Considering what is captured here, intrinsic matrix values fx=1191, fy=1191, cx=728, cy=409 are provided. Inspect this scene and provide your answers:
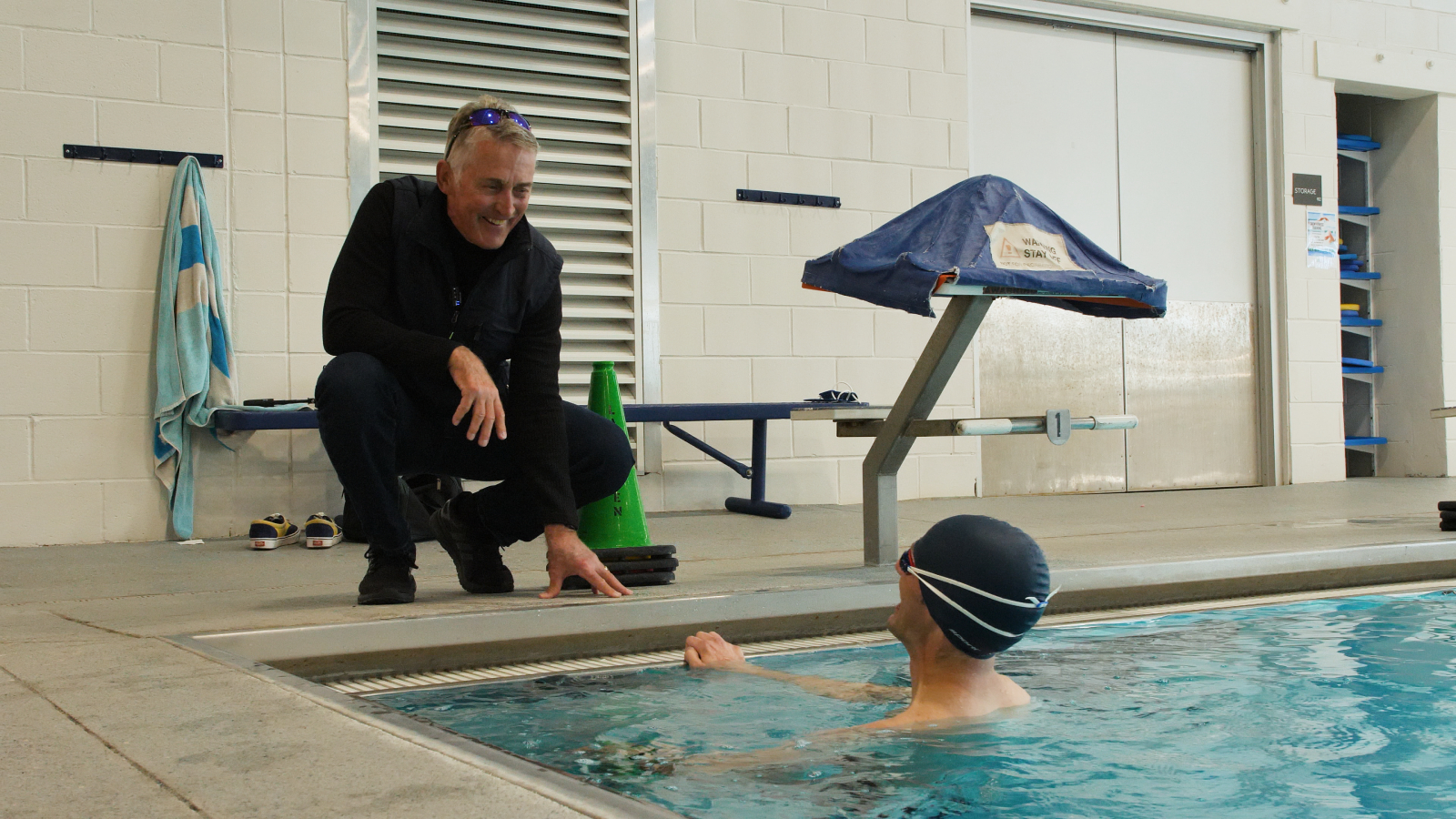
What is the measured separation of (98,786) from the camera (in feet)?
4.20

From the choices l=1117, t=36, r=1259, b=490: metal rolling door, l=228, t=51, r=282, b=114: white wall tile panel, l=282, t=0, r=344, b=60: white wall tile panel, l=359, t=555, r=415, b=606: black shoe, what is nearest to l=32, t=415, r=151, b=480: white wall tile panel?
l=228, t=51, r=282, b=114: white wall tile panel

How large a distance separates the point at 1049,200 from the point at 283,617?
18.0ft

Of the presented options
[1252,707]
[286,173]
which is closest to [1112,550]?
[1252,707]

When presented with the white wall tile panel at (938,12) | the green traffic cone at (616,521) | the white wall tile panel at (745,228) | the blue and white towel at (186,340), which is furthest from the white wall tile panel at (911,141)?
the green traffic cone at (616,521)

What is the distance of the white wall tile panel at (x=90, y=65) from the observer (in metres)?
4.78

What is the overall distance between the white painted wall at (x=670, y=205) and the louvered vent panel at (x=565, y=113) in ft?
0.73

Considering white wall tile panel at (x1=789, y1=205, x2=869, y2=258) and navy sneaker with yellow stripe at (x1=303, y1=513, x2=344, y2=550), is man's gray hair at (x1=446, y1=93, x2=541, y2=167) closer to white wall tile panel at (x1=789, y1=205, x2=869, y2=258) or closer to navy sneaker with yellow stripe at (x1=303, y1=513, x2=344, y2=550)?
navy sneaker with yellow stripe at (x1=303, y1=513, x2=344, y2=550)

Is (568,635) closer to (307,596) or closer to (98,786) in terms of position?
(307,596)

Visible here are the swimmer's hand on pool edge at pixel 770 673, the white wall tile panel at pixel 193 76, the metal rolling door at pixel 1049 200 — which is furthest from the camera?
the metal rolling door at pixel 1049 200

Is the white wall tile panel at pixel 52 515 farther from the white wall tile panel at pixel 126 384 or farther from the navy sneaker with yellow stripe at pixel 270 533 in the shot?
the navy sneaker with yellow stripe at pixel 270 533

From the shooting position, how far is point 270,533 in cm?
457

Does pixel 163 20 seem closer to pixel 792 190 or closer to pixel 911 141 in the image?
pixel 792 190

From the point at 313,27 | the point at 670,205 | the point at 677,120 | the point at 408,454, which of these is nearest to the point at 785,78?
the point at 677,120

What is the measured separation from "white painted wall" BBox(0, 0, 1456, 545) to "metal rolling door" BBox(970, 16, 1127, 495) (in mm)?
273
